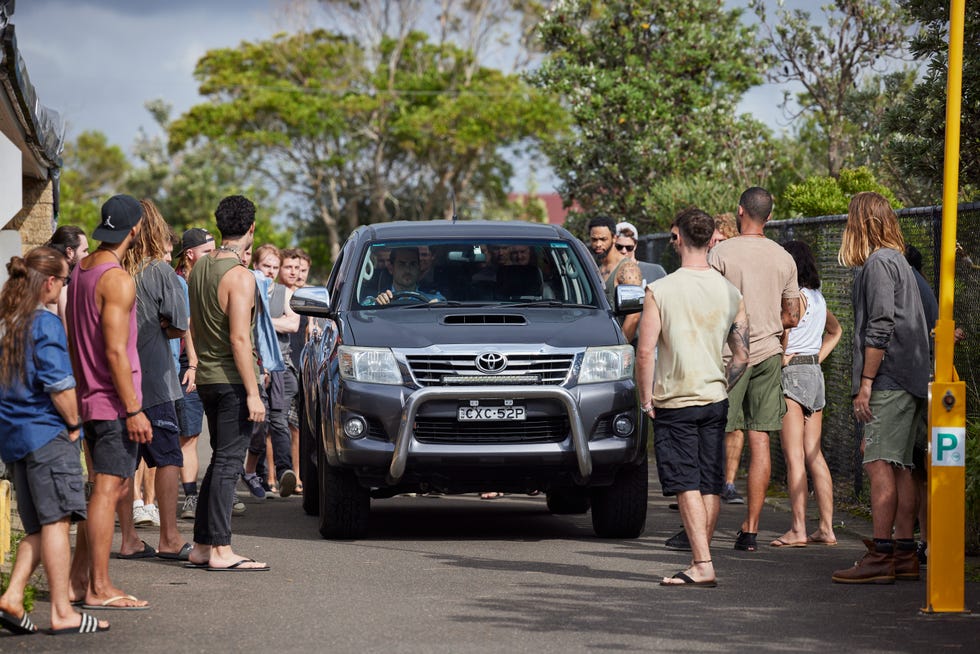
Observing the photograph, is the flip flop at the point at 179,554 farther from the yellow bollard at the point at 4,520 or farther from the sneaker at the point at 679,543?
the sneaker at the point at 679,543

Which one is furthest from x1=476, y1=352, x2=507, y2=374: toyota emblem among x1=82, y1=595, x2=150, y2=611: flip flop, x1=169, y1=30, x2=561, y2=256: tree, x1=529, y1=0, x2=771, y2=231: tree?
x1=169, y1=30, x2=561, y2=256: tree

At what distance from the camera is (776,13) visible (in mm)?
24453

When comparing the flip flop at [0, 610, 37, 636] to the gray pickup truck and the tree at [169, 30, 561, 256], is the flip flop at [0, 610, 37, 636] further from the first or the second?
the tree at [169, 30, 561, 256]

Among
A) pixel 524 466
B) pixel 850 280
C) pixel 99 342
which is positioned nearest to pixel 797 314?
pixel 524 466

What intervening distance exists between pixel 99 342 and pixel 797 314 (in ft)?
14.5

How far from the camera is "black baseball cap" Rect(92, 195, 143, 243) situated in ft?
26.5

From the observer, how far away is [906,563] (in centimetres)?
883

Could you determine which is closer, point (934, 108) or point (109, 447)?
point (109, 447)

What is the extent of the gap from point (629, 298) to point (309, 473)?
2794 mm

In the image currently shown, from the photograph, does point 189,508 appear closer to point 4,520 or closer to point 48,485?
point 4,520

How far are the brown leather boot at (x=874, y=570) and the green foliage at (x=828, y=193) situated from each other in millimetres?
9052

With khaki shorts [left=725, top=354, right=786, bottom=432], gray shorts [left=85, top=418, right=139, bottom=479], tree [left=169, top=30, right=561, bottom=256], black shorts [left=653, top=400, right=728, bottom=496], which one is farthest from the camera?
tree [left=169, top=30, right=561, bottom=256]

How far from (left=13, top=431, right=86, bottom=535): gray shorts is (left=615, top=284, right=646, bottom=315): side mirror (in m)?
4.30

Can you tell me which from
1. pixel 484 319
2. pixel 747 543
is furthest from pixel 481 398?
pixel 747 543
